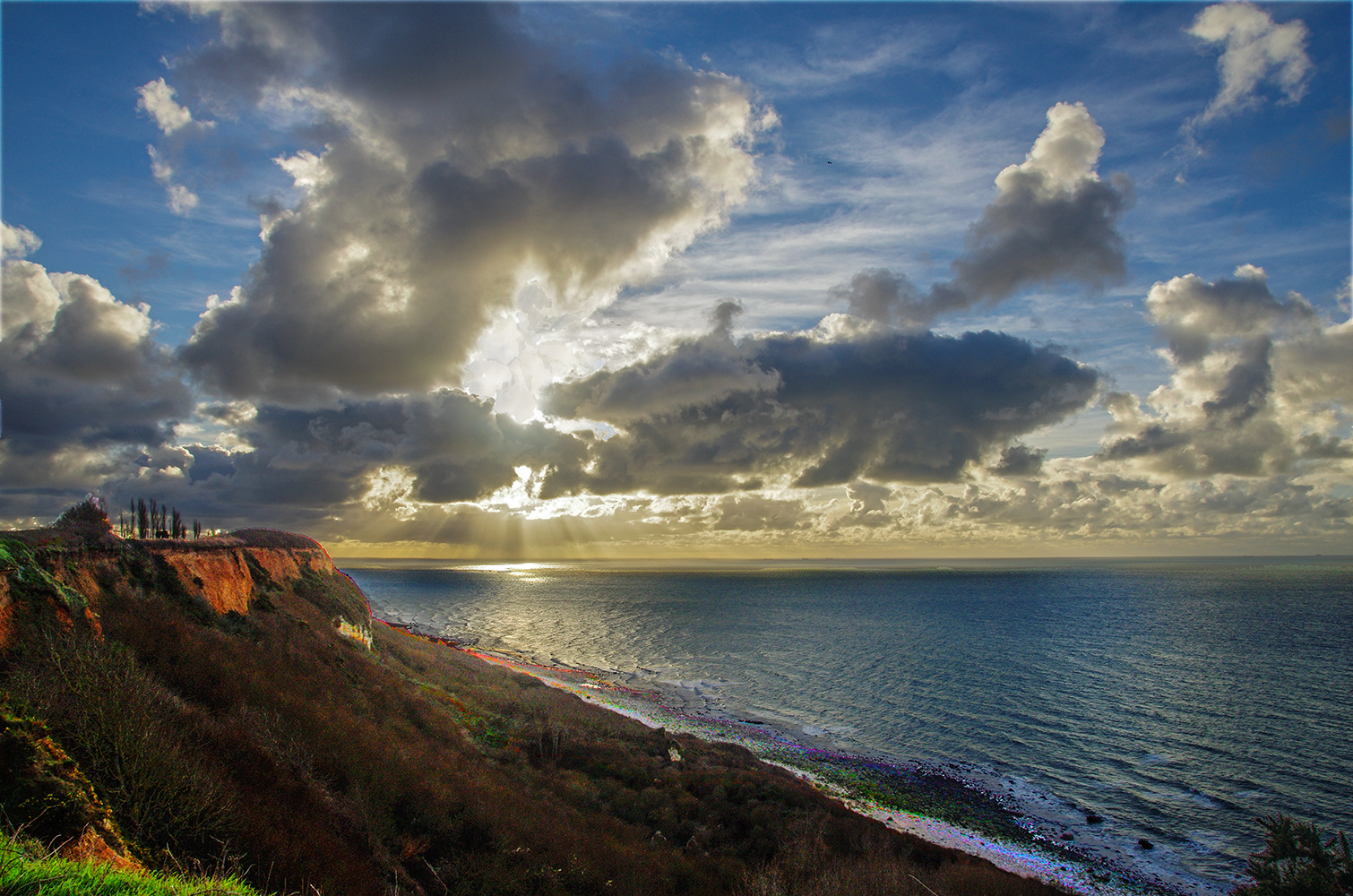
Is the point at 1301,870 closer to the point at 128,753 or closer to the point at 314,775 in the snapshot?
the point at 314,775

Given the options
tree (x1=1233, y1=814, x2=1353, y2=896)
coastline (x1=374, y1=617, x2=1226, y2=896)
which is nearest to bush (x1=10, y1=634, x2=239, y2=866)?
coastline (x1=374, y1=617, x2=1226, y2=896)

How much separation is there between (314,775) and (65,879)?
10.8 metres

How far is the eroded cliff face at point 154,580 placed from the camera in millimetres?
A: 13844

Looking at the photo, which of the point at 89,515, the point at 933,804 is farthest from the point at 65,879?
the point at 933,804

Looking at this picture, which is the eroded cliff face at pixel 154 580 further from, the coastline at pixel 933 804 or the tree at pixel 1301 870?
the tree at pixel 1301 870

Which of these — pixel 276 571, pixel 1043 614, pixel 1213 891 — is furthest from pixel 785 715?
pixel 1043 614

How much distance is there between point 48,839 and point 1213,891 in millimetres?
36708

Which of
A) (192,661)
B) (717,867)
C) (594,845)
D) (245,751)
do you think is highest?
(192,661)

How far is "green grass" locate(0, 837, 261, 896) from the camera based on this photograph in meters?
5.34

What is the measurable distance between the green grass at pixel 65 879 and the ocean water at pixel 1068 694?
34441 millimetres

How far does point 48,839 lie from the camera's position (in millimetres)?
7262

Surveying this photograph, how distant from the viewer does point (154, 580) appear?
2117 centimetres

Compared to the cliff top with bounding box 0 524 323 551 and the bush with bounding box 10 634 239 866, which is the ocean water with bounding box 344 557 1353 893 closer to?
the bush with bounding box 10 634 239 866

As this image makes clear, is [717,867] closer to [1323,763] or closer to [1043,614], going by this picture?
[1323,763]
